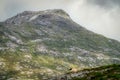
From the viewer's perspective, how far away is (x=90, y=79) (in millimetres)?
100688

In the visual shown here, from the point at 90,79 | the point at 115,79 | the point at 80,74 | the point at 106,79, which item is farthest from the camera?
the point at 80,74

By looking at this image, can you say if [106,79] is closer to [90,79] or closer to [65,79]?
[90,79]

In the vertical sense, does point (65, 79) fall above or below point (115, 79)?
above

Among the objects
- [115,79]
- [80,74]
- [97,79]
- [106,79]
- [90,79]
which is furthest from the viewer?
[80,74]

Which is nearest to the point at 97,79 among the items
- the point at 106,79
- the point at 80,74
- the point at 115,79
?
the point at 106,79

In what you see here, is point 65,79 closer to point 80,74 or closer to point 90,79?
point 80,74

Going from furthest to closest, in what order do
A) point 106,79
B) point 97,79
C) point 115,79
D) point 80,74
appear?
point 80,74
point 97,79
point 106,79
point 115,79

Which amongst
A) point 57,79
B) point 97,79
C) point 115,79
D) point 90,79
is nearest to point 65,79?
point 57,79

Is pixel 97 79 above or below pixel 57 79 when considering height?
below

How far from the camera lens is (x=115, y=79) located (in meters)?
78.9

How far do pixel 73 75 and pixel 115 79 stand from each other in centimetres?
4364

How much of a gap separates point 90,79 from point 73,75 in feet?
69.4

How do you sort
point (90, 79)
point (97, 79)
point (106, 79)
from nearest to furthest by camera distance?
point (106, 79), point (97, 79), point (90, 79)

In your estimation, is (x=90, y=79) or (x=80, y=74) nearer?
(x=90, y=79)
